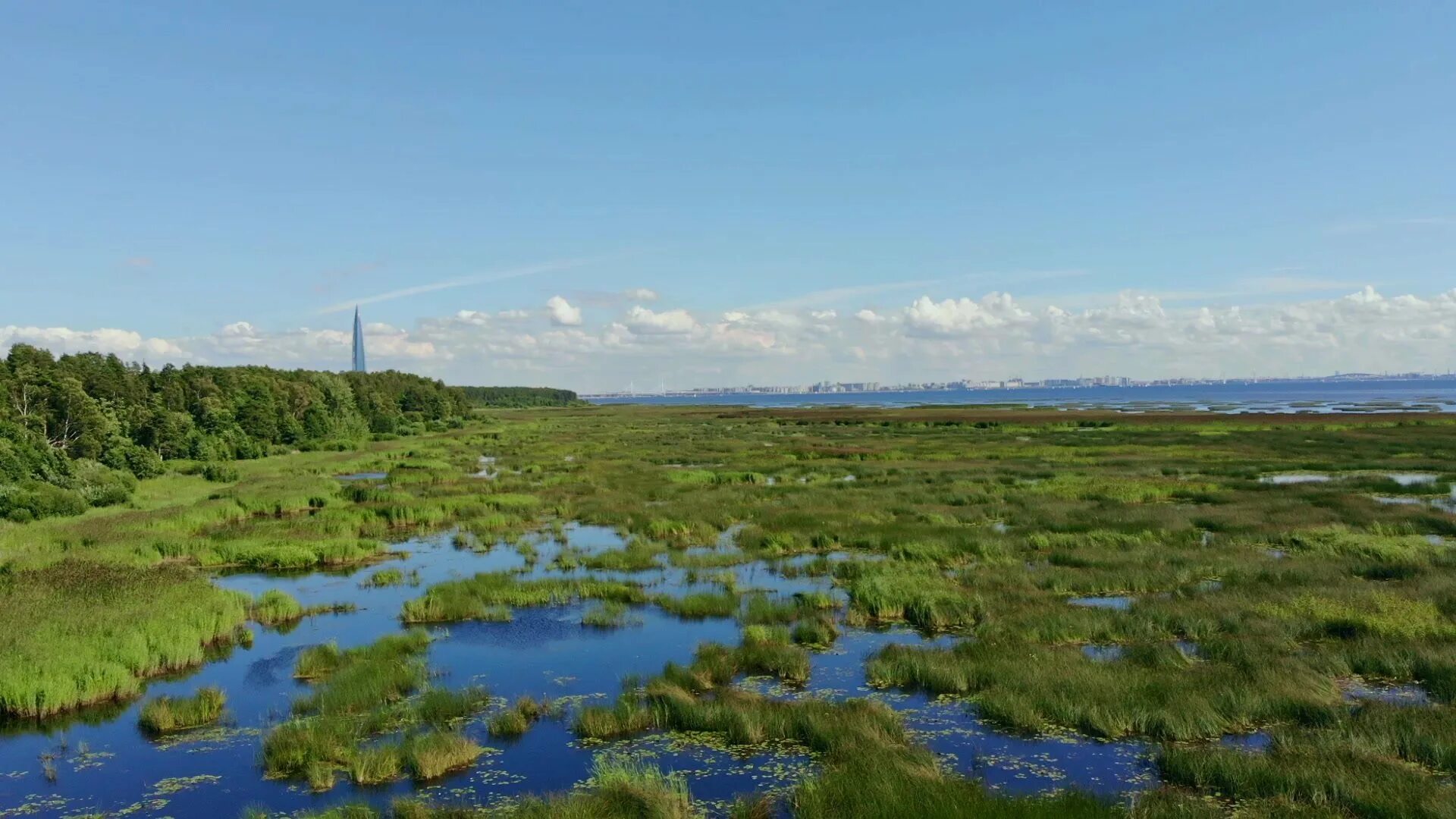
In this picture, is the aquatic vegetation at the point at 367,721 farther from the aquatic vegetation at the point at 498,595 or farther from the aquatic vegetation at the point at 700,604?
the aquatic vegetation at the point at 700,604

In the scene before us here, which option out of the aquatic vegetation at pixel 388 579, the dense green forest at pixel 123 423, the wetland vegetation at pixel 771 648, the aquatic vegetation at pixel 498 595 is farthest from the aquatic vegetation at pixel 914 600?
the dense green forest at pixel 123 423

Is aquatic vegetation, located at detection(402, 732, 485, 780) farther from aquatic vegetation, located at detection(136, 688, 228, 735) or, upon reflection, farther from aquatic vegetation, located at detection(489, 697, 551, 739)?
aquatic vegetation, located at detection(136, 688, 228, 735)

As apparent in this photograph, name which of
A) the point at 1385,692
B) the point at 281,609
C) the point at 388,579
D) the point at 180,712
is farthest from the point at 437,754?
the point at 1385,692

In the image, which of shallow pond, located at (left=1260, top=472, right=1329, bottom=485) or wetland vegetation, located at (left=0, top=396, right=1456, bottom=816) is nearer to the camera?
wetland vegetation, located at (left=0, top=396, right=1456, bottom=816)

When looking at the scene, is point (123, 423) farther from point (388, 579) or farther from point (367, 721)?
point (367, 721)

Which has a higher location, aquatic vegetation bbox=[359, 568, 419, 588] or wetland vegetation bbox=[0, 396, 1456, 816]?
wetland vegetation bbox=[0, 396, 1456, 816]

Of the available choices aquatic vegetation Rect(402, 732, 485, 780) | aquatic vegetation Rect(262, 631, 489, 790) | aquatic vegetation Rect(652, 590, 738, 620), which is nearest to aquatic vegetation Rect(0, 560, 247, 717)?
aquatic vegetation Rect(262, 631, 489, 790)
